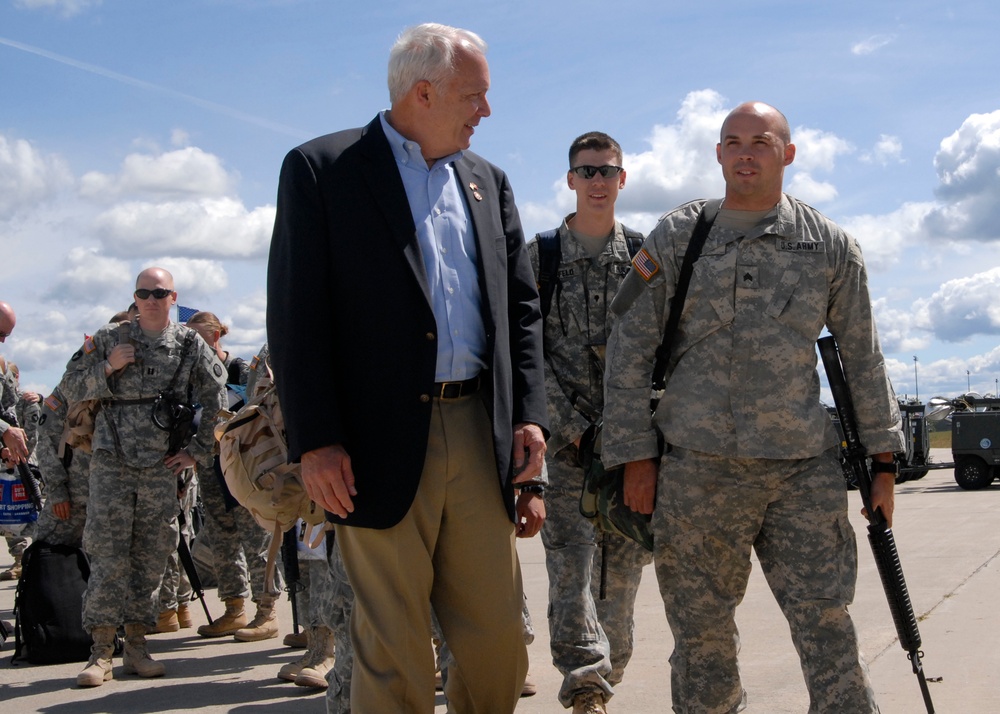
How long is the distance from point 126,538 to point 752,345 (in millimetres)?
4260

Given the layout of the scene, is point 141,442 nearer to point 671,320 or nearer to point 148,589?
point 148,589

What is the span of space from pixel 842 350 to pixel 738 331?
38 cm

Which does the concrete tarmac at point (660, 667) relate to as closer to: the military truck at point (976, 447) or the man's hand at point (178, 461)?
the man's hand at point (178, 461)

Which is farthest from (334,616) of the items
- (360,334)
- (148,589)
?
(148,589)

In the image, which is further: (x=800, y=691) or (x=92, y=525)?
(x=92, y=525)

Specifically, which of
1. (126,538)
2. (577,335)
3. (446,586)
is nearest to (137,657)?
(126,538)

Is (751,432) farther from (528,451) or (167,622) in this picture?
(167,622)

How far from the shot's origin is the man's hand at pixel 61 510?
23.7 ft

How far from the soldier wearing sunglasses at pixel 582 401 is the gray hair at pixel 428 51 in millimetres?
1748

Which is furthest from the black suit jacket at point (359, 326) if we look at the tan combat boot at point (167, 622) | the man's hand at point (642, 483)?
the tan combat boot at point (167, 622)

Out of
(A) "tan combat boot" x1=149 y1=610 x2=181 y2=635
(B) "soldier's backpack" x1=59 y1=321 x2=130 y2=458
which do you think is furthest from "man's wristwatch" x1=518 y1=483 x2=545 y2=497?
(A) "tan combat boot" x1=149 y1=610 x2=181 y2=635

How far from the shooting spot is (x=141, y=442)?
21.6ft

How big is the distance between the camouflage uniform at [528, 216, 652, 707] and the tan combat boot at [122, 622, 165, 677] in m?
2.74

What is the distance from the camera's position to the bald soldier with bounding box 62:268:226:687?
21.2 feet
